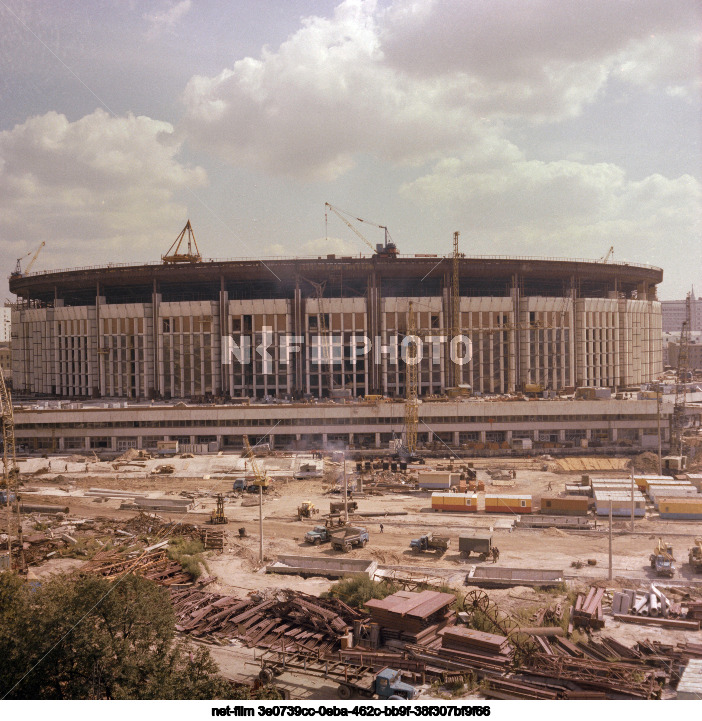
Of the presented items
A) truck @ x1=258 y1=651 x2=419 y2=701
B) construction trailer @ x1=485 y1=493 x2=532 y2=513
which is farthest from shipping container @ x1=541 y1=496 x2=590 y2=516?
truck @ x1=258 y1=651 x2=419 y2=701

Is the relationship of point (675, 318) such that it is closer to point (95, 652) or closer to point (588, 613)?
point (588, 613)

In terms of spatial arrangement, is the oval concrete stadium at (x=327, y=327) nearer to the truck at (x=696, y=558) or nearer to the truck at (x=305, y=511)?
the truck at (x=305, y=511)

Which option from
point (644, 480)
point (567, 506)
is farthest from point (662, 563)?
point (644, 480)

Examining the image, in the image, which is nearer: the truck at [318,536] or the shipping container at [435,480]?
the truck at [318,536]

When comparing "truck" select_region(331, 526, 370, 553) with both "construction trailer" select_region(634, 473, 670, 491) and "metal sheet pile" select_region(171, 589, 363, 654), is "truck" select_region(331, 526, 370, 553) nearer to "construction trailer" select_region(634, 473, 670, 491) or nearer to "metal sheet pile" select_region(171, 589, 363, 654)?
"metal sheet pile" select_region(171, 589, 363, 654)

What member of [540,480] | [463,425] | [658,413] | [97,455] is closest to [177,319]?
[97,455]

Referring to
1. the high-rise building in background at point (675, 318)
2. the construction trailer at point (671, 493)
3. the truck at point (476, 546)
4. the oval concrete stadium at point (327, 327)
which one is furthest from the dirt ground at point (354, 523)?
the high-rise building in background at point (675, 318)
